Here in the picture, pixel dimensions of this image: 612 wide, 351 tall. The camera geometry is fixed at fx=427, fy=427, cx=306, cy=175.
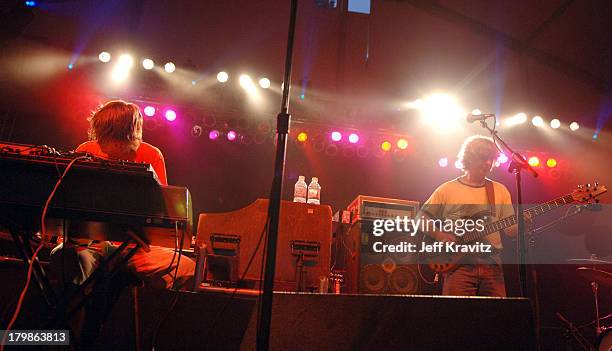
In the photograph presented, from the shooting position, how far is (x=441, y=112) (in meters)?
6.14

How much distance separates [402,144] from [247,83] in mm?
2357

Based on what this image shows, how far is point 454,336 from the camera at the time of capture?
173cm

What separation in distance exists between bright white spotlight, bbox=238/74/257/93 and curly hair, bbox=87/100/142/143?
338 cm

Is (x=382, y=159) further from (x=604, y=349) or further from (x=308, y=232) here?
(x=604, y=349)

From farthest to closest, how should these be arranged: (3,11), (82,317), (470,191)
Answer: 1. (3,11)
2. (470,191)
3. (82,317)

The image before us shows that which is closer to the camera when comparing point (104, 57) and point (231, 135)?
point (104, 57)

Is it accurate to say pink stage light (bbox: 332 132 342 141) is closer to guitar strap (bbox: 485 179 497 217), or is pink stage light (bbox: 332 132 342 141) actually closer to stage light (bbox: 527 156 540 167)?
guitar strap (bbox: 485 179 497 217)

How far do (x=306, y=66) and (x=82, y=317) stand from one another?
5.21 metres

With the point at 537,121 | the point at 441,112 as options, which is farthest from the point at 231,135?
the point at 537,121

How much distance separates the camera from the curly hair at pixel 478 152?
3789 mm

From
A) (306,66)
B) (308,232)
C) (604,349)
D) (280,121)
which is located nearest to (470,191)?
(308,232)

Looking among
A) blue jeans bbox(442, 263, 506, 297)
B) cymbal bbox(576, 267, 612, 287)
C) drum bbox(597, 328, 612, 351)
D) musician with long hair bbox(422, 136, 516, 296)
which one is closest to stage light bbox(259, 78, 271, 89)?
musician with long hair bbox(422, 136, 516, 296)

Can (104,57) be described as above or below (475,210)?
above

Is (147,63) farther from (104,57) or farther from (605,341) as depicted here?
(605,341)
